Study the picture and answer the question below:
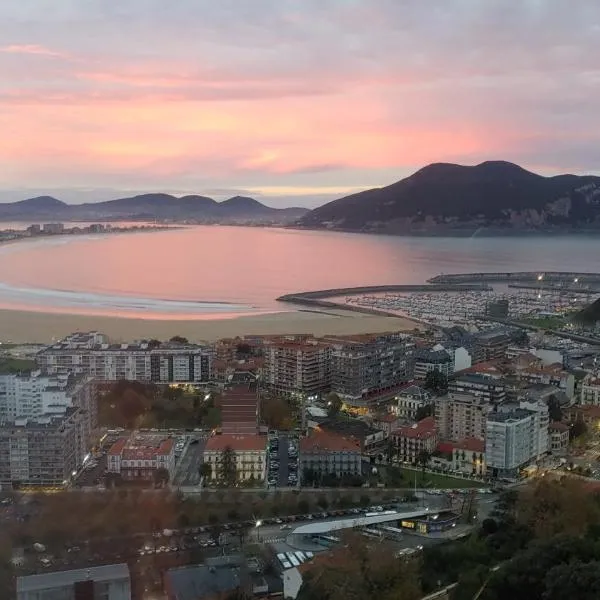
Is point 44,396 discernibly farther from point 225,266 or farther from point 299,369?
point 225,266

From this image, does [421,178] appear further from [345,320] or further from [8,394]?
[8,394]

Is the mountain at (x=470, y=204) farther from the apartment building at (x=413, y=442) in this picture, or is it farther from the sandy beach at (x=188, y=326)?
the apartment building at (x=413, y=442)

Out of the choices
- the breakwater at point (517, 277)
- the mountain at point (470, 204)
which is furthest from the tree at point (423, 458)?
the mountain at point (470, 204)

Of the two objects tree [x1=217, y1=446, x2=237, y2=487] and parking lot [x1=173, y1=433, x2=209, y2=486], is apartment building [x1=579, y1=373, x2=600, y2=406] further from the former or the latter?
tree [x1=217, y1=446, x2=237, y2=487]

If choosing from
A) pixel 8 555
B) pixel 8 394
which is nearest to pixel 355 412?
pixel 8 394

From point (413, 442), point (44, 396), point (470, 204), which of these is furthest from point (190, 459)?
point (470, 204)
